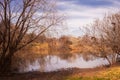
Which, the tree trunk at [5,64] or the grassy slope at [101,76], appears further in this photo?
the tree trunk at [5,64]

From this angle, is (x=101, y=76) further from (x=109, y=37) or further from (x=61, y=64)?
(x=61, y=64)

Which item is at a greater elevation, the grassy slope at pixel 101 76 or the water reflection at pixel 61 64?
the grassy slope at pixel 101 76

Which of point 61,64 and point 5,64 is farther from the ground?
Result: point 5,64

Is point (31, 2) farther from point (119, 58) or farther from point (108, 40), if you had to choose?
point (119, 58)

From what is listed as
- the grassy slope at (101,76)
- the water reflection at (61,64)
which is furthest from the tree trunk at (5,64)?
the grassy slope at (101,76)

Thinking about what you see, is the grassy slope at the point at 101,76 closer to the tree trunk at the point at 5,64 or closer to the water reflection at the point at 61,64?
the tree trunk at the point at 5,64

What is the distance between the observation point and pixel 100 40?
1986 centimetres

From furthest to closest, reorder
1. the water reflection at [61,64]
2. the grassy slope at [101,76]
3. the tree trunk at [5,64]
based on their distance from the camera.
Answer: the water reflection at [61,64] < the tree trunk at [5,64] < the grassy slope at [101,76]

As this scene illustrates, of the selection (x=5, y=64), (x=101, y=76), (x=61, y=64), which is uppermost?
(x=5, y=64)

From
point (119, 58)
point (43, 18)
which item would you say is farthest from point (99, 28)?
point (43, 18)

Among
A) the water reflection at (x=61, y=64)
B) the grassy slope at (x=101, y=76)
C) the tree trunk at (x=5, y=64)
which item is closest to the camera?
the grassy slope at (x=101, y=76)

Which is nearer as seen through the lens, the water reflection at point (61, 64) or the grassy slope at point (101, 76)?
the grassy slope at point (101, 76)

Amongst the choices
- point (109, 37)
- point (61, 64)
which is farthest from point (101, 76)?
point (61, 64)

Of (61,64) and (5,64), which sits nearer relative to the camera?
(5,64)
